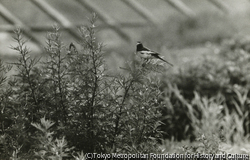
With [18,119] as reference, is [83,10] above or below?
above

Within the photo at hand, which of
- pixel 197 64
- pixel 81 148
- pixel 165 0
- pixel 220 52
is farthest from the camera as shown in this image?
pixel 165 0

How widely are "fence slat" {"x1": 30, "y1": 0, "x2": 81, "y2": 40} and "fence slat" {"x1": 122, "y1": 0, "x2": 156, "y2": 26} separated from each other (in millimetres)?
2120

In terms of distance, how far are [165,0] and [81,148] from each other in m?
9.10

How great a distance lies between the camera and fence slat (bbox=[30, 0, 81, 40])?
825 centimetres

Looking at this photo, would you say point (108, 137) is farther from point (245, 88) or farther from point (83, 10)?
point (83, 10)

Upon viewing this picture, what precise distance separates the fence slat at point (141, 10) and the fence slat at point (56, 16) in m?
2.12

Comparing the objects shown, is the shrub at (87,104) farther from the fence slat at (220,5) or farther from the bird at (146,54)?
the fence slat at (220,5)

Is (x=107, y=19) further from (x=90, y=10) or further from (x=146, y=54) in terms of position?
(x=146, y=54)

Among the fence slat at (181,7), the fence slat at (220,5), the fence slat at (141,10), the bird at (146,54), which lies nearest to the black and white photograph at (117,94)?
the bird at (146,54)

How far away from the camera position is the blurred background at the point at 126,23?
300 inches

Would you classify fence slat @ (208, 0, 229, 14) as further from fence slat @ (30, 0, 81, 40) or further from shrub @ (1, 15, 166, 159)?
shrub @ (1, 15, 166, 159)

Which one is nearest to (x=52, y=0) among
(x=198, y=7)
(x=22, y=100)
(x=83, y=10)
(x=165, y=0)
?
(x=83, y=10)

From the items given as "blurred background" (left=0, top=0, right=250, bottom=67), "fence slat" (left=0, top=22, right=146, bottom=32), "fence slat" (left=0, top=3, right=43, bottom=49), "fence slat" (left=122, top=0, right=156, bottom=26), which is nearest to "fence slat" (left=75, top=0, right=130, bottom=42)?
"blurred background" (left=0, top=0, right=250, bottom=67)

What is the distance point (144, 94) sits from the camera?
2.26 metres
